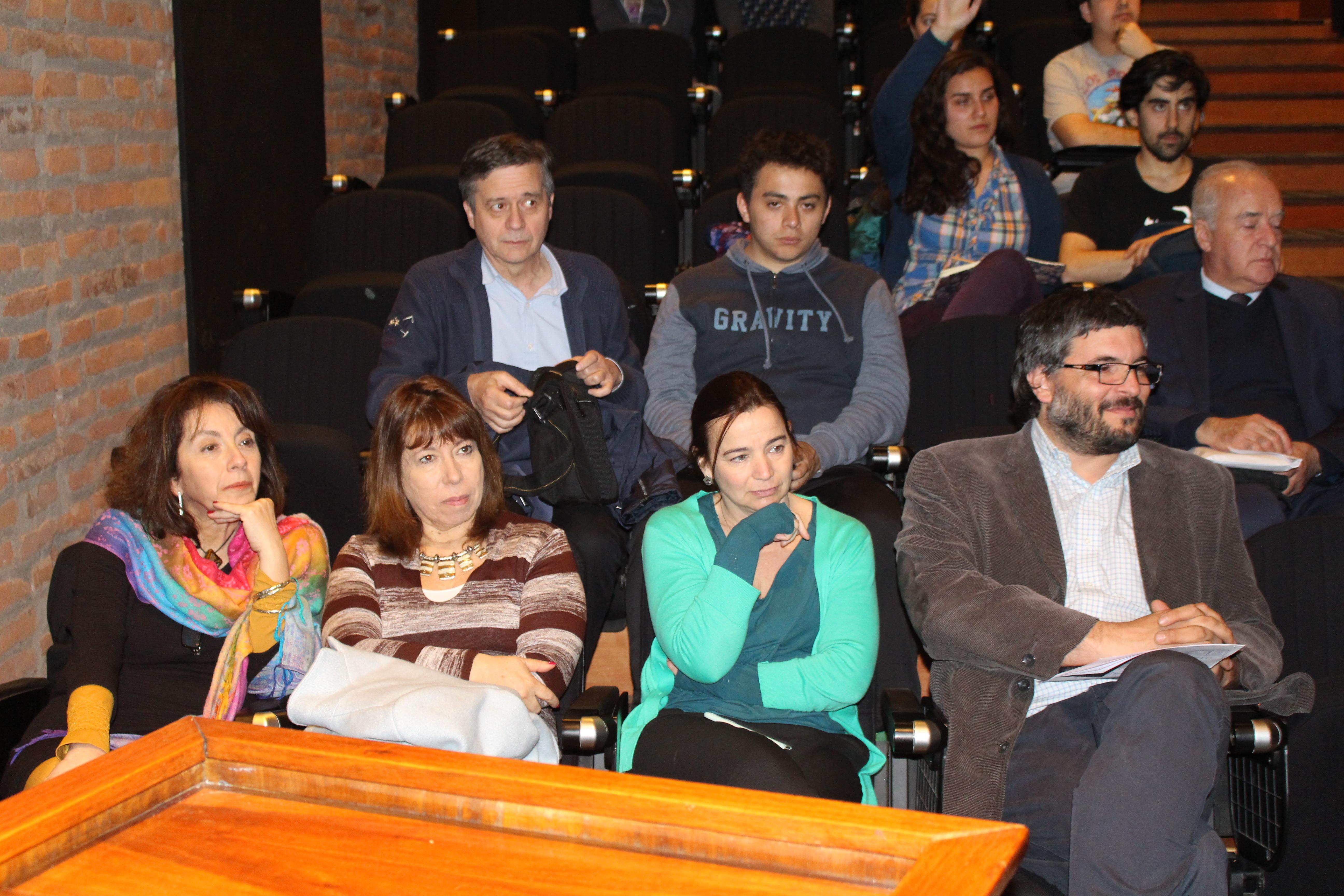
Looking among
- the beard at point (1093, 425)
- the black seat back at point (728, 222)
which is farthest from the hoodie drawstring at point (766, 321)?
the beard at point (1093, 425)

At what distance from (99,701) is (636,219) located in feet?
7.26

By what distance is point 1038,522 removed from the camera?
1.99 m

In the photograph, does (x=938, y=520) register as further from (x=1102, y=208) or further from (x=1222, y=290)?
(x=1102, y=208)

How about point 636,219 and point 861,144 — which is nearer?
point 636,219

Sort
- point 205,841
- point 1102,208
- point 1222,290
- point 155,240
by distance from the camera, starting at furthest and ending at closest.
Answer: point 1102,208, point 155,240, point 1222,290, point 205,841

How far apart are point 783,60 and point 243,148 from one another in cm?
239

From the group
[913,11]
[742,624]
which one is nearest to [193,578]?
[742,624]

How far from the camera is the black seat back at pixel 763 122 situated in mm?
4285

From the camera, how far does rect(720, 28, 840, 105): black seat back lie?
5.14 metres

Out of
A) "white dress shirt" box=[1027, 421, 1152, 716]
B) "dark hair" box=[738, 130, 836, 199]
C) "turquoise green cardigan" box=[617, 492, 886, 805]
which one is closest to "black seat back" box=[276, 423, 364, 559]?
"turquoise green cardigan" box=[617, 492, 886, 805]

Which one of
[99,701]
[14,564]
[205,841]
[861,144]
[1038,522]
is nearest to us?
[205,841]

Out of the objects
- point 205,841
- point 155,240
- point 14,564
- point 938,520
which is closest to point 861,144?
point 155,240

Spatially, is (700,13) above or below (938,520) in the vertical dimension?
above

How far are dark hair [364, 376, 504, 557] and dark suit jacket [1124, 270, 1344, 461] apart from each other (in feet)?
4.92
